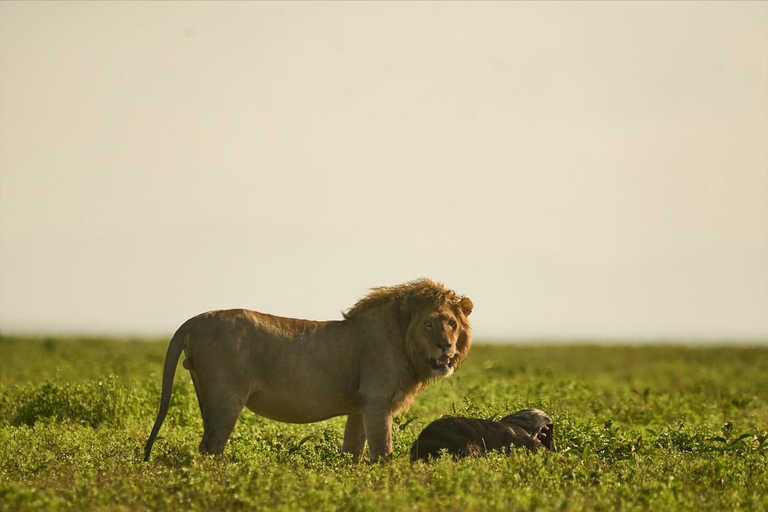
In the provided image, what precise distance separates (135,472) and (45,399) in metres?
6.93

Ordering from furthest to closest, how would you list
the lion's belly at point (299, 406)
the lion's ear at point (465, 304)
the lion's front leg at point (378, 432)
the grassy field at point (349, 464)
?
the lion's ear at point (465, 304) → the lion's belly at point (299, 406) → the lion's front leg at point (378, 432) → the grassy field at point (349, 464)

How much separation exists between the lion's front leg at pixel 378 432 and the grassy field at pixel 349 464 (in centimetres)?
45

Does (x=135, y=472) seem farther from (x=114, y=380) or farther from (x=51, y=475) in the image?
(x=114, y=380)

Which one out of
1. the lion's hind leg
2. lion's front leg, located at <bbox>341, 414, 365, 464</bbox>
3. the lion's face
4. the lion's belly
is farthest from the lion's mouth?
the lion's hind leg

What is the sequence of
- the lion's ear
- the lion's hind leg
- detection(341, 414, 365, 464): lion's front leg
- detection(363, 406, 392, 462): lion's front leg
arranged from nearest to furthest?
the lion's hind leg < detection(363, 406, 392, 462): lion's front leg < the lion's ear < detection(341, 414, 365, 464): lion's front leg

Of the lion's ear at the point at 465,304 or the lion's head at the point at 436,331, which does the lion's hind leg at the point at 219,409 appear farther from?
the lion's ear at the point at 465,304

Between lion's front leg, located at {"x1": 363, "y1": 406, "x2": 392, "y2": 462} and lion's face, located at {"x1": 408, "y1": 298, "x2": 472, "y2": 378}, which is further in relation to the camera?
lion's face, located at {"x1": 408, "y1": 298, "x2": 472, "y2": 378}

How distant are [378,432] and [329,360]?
100 centimetres

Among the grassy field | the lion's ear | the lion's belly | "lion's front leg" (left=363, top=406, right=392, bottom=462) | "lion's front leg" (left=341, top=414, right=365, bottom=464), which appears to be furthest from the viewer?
"lion's front leg" (left=341, top=414, right=365, bottom=464)

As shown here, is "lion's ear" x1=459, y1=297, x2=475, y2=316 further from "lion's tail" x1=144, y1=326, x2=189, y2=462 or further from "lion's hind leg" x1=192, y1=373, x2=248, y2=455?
"lion's tail" x1=144, y1=326, x2=189, y2=462

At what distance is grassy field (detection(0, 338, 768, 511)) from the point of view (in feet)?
27.8

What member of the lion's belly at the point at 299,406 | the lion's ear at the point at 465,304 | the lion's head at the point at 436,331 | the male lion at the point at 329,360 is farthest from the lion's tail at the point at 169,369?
the lion's ear at the point at 465,304

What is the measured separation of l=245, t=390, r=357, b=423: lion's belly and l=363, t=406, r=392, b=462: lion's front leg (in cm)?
40

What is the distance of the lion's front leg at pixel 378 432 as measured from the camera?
11078mm
